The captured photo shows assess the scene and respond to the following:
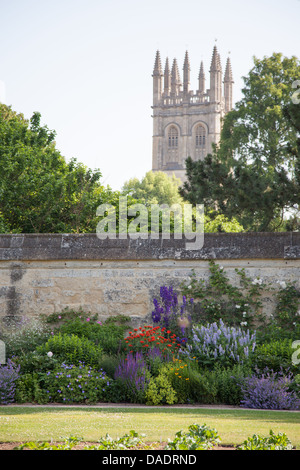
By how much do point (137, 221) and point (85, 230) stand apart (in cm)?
194

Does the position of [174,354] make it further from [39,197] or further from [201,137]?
[201,137]

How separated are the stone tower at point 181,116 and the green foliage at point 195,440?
90145mm

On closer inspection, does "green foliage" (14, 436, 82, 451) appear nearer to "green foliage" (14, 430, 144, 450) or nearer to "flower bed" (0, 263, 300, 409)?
"green foliage" (14, 430, 144, 450)

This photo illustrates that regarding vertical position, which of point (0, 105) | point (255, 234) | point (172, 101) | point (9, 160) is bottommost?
point (255, 234)

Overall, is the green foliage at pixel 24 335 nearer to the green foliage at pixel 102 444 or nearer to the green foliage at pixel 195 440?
the green foliage at pixel 102 444

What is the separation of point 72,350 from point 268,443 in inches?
129

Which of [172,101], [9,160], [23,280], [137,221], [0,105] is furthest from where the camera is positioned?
[172,101]

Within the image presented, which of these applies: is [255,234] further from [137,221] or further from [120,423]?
[137,221]

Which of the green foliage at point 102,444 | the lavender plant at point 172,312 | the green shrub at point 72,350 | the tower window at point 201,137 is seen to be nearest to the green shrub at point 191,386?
the green shrub at point 72,350

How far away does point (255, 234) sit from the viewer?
305 inches

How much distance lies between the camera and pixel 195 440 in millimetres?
3848

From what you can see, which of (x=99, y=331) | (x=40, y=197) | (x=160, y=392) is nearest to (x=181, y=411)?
(x=160, y=392)

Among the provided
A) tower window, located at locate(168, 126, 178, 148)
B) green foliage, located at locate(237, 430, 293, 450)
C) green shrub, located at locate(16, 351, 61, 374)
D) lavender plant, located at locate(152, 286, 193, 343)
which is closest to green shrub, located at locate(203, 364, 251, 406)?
lavender plant, located at locate(152, 286, 193, 343)

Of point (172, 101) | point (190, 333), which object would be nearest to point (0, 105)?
point (190, 333)
